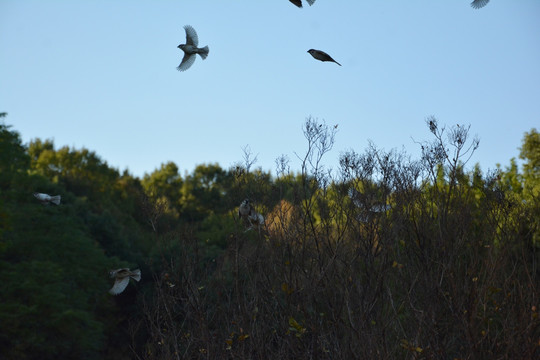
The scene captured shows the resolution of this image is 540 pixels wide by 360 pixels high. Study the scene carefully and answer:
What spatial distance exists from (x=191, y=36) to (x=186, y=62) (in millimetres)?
514

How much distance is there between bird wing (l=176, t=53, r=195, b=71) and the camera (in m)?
9.37

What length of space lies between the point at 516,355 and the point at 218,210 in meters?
40.6

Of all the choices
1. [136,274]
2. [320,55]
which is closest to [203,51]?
[320,55]

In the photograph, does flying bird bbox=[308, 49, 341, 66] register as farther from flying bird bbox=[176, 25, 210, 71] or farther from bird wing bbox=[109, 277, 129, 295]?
bird wing bbox=[109, 277, 129, 295]

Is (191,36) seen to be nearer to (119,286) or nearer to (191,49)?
(191,49)

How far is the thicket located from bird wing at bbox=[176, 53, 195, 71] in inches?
117

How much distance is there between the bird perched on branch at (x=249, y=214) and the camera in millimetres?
10911

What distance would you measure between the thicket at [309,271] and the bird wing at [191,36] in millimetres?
3052

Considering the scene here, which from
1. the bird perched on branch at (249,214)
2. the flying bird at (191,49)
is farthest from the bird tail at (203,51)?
the bird perched on branch at (249,214)

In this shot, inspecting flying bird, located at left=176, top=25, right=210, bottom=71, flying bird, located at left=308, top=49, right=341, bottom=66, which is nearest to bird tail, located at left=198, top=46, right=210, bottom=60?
flying bird, located at left=176, top=25, right=210, bottom=71

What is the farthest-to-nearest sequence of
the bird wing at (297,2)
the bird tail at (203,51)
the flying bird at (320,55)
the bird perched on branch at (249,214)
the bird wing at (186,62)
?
the bird perched on branch at (249,214) < the bird tail at (203,51) < the bird wing at (186,62) < the flying bird at (320,55) < the bird wing at (297,2)

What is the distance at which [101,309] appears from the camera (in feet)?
89.5

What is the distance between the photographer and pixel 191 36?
9781 millimetres

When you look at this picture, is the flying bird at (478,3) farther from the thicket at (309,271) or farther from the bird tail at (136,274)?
the bird tail at (136,274)
